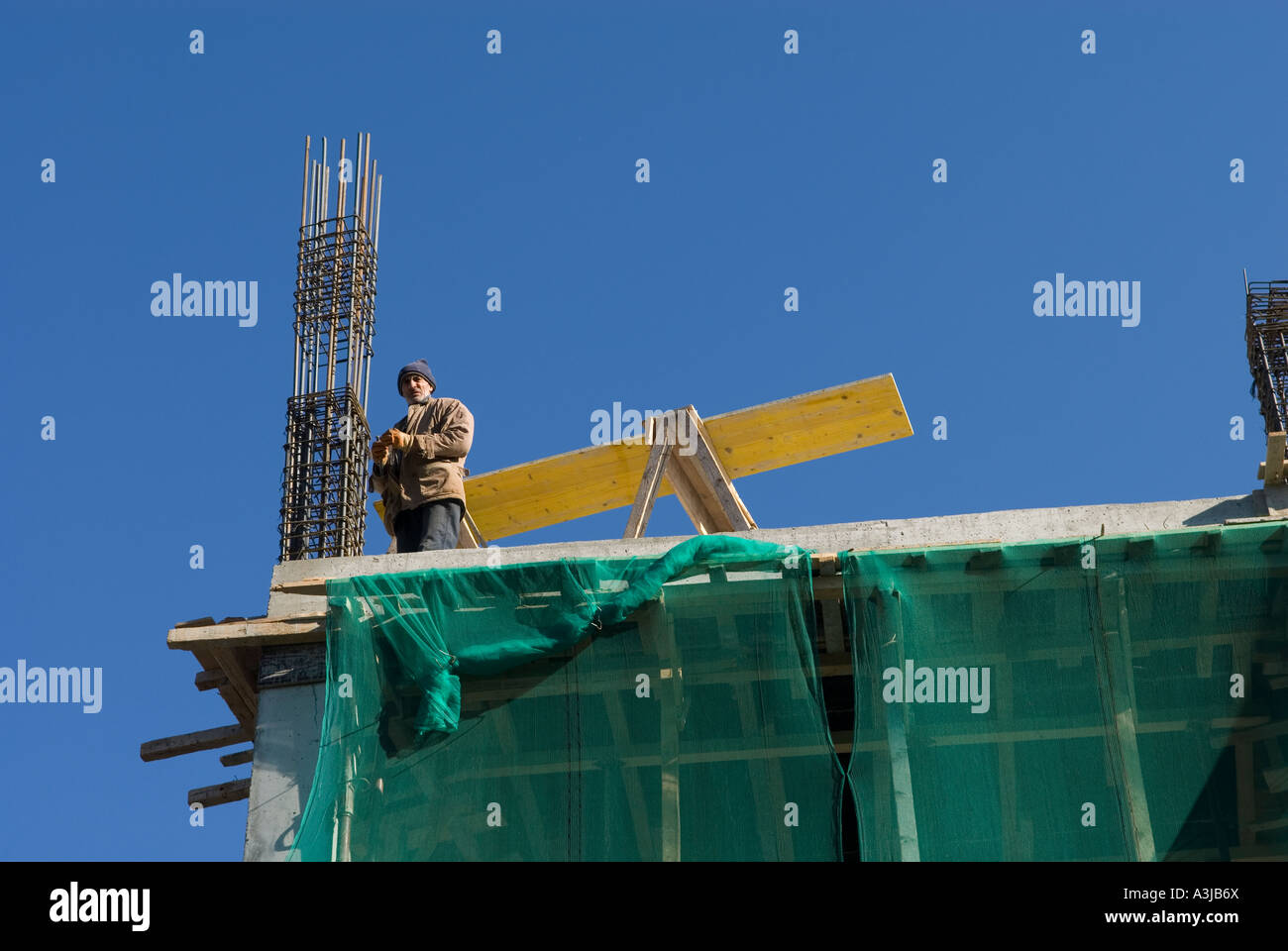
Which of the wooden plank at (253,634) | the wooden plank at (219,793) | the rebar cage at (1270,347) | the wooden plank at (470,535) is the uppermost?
the rebar cage at (1270,347)

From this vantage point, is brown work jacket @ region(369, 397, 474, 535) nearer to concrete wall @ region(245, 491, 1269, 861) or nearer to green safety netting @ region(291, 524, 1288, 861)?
concrete wall @ region(245, 491, 1269, 861)

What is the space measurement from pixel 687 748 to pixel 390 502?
3.95 m

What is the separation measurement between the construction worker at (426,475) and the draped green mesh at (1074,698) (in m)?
3.67

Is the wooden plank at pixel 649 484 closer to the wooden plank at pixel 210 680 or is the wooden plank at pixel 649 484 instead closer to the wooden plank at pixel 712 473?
the wooden plank at pixel 712 473

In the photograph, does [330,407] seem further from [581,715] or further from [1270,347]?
[1270,347]

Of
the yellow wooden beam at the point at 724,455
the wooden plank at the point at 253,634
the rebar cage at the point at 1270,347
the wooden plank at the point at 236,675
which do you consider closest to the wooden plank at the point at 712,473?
the yellow wooden beam at the point at 724,455

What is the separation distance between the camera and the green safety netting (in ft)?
38.3

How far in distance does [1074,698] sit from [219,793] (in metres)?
7.31

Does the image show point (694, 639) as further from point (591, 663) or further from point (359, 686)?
point (359, 686)

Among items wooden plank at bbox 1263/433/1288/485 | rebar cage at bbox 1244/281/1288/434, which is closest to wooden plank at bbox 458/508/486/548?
wooden plank at bbox 1263/433/1288/485

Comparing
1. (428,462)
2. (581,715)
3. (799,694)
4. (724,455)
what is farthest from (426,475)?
(799,694)

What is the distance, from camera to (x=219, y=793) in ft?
49.2

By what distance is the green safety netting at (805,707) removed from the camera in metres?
11.7
